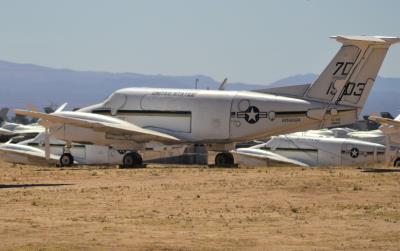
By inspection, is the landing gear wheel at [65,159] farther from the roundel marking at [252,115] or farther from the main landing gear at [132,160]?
the roundel marking at [252,115]

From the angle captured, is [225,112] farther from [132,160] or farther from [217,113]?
[132,160]

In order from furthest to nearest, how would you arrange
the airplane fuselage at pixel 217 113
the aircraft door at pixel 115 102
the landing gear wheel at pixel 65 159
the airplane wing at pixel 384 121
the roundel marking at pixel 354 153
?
the roundel marking at pixel 354 153
the landing gear wheel at pixel 65 159
the aircraft door at pixel 115 102
the airplane fuselage at pixel 217 113
the airplane wing at pixel 384 121

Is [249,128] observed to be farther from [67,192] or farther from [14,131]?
[14,131]

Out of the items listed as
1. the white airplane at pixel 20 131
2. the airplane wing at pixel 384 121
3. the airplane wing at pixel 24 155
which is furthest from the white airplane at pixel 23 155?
the white airplane at pixel 20 131

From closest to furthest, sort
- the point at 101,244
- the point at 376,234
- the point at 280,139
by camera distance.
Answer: the point at 101,244
the point at 376,234
the point at 280,139

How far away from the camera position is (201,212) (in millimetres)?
25094

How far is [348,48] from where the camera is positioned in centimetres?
4428

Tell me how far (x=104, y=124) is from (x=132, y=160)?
2.28 m

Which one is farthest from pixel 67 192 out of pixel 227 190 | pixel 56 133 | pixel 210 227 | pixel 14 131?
pixel 14 131

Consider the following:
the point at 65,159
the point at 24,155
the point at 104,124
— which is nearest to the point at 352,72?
the point at 104,124

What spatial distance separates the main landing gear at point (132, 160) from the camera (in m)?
45.6

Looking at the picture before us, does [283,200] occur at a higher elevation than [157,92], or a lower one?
lower

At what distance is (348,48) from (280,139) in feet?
65.7

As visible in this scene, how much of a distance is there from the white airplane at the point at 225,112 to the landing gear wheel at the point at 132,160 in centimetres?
4
